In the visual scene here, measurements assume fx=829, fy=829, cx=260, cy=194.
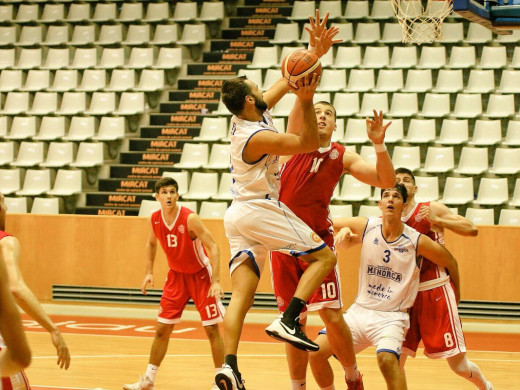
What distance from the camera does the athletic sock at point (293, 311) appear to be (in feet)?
14.9

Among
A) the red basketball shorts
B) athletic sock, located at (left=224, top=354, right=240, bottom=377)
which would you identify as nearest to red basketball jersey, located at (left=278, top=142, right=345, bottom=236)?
athletic sock, located at (left=224, top=354, right=240, bottom=377)

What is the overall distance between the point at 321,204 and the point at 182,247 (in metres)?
2.08

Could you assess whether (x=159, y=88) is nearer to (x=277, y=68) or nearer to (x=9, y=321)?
(x=277, y=68)

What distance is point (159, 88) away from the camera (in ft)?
46.5

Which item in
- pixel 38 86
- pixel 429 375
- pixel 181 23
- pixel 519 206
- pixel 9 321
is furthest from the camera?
pixel 181 23

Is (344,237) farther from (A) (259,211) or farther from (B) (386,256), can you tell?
(A) (259,211)

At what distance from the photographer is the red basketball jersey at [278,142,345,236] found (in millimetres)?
5359

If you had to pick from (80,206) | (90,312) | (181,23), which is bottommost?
(90,312)

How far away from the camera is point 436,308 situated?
5570 mm

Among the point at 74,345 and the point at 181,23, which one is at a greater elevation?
the point at 181,23

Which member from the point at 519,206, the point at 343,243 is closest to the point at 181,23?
the point at 519,206

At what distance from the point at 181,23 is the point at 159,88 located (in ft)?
6.35

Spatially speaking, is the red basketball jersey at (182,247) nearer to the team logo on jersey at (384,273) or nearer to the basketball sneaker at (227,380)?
the team logo on jersey at (384,273)

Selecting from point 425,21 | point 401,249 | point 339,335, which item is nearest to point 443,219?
point 401,249
